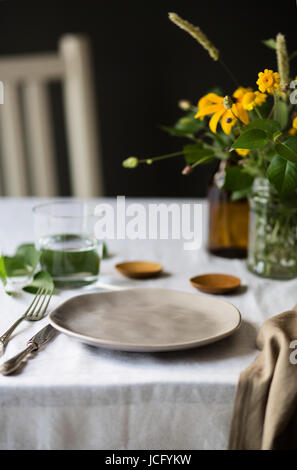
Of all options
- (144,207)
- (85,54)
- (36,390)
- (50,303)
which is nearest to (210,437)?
(36,390)

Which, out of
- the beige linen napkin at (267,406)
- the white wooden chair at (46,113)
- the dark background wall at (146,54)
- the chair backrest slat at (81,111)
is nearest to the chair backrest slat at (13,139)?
the white wooden chair at (46,113)

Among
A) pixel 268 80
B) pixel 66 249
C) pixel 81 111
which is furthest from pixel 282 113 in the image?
pixel 81 111

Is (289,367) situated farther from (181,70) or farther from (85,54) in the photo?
(181,70)

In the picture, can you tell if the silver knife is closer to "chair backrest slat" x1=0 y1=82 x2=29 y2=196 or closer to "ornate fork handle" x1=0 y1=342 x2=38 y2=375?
"ornate fork handle" x1=0 y1=342 x2=38 y2=375

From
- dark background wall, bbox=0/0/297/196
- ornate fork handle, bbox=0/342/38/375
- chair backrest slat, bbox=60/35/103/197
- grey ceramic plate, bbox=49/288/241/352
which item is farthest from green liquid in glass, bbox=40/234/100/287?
dark background wall, bbox=0/0/297/196

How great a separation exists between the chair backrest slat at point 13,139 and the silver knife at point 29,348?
163 cm

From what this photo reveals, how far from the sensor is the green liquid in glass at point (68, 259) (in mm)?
752

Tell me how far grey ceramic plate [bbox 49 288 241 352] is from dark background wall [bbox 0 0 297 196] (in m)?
1.72

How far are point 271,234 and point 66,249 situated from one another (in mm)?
336

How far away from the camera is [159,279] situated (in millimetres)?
829

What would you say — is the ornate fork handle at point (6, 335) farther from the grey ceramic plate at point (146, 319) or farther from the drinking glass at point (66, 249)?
the drinking glass at point (66, 249)

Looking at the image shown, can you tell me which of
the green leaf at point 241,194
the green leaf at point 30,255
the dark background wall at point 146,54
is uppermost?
the dark background wall at point 146,54

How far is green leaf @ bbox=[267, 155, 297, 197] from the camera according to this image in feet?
2.07

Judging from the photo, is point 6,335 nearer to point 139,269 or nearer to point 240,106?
point 139,269
